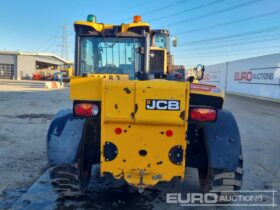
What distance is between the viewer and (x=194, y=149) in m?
4.10

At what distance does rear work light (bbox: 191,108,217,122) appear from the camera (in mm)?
3482

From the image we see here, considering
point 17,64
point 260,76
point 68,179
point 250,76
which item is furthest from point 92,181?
point 17,64

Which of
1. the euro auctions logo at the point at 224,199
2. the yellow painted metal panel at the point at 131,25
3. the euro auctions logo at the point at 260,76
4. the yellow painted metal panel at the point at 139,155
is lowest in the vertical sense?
the euro auctions logo at the point at 224,199

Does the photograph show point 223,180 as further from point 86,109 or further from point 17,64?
point 17,64

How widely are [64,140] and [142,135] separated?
965 mm

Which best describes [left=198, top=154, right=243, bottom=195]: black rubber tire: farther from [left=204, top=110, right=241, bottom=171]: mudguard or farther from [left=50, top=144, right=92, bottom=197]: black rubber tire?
[left=50, top=144, right=92, bottom=197]: black rubber tire

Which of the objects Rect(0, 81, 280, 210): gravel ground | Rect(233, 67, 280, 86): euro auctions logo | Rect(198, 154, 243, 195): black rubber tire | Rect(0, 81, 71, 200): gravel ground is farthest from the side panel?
Rect(233, 67, 280, 86): euro auctions logo

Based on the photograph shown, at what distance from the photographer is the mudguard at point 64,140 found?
12.2 feet

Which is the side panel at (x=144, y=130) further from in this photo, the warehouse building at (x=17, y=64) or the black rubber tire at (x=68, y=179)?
the warehouse building at (x=17, y=64)

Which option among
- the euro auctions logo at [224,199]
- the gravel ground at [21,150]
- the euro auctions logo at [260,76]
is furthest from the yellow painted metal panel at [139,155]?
the euro auctions logo at [260,76]

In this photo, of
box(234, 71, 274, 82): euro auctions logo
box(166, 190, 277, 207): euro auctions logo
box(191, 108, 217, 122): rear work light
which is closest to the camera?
box(191, 108, 217, 122): rear work light

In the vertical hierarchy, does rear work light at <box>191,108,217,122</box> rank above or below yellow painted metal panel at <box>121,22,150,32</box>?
below

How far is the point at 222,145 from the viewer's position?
3.76 meters

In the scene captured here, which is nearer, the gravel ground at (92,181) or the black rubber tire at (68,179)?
the black rubber tire at (68,179)
